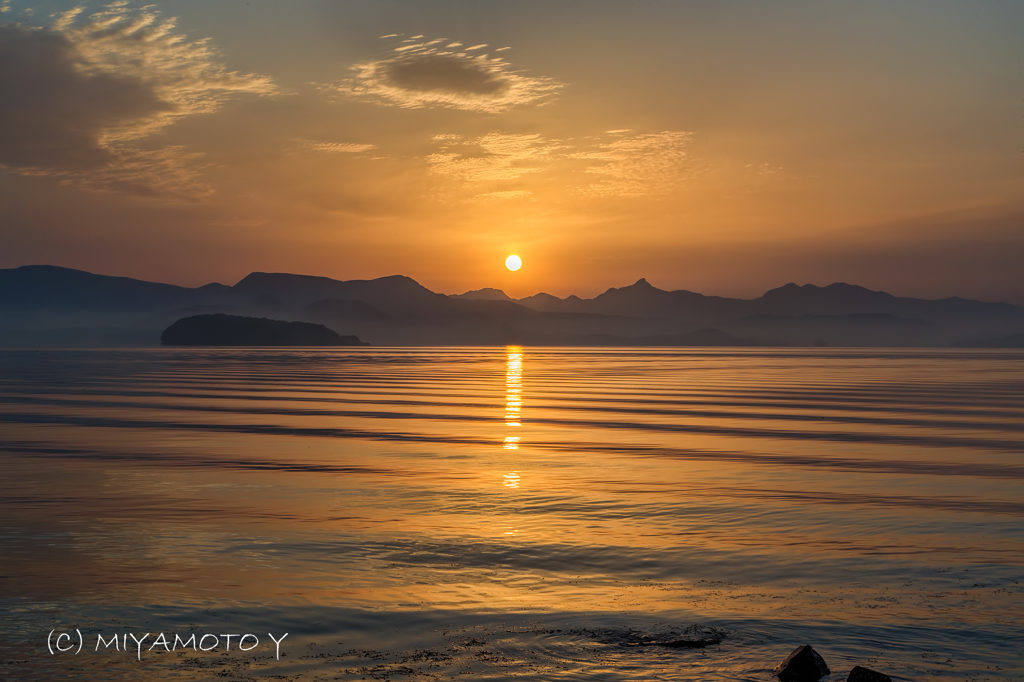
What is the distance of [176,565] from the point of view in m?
13.6

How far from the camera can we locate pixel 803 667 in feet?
30.1

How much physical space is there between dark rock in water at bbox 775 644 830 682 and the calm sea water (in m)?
0.36

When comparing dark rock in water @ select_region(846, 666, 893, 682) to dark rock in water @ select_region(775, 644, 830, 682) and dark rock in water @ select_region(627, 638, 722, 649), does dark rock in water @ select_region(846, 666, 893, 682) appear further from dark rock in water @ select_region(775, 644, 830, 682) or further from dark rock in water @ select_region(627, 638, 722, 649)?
dark rock in water @ select_region(627, 638, 722, 649)

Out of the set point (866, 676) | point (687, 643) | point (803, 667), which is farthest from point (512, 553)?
point (866, 676)

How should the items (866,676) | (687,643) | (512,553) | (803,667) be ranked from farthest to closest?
(512,553), (687,643), (803,667), (866,676)

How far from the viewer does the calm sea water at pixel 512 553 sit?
10000 mm

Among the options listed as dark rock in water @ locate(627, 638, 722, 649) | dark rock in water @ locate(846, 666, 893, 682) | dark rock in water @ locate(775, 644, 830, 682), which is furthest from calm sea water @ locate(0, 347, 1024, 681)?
dark rock in water @ locate(846, 666, 893, 682)

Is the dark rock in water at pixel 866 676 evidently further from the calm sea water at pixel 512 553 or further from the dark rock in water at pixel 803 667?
the calm sea water at pixel 512 553

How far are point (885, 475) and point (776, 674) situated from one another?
16303mm

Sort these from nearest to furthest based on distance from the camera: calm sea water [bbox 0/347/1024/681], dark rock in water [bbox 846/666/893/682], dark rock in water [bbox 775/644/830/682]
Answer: dark rock in water [bbox 846/666/893/682] → dark rock in water [bbox 775/644/830/682] → calm sea water [bbox 0/347/1024/681]

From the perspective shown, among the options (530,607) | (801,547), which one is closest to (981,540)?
(801,547)

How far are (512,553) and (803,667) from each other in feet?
20.5

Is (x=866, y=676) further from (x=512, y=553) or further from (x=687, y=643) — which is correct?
(x=512, y=553)

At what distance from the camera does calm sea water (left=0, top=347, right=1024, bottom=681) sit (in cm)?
1000
